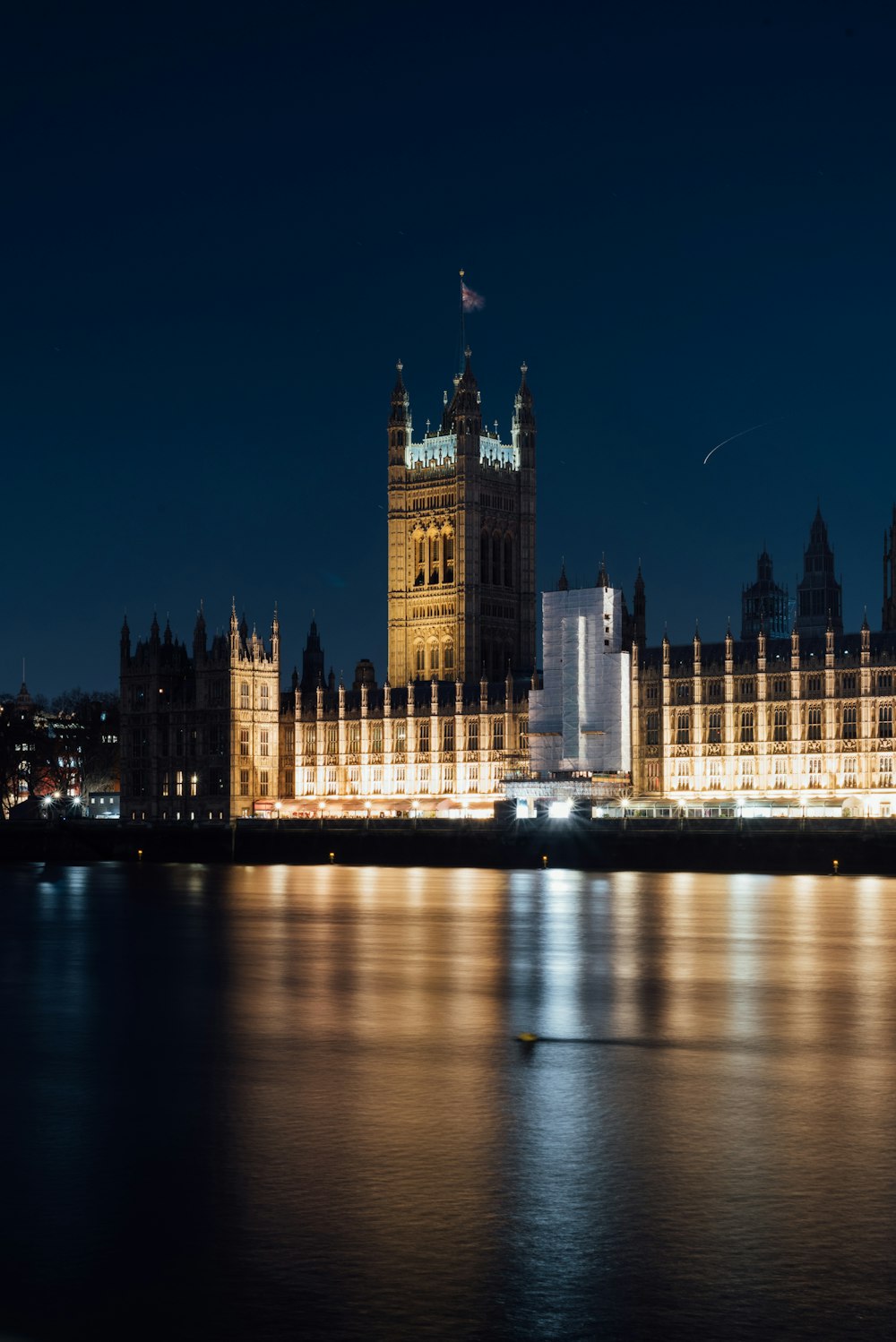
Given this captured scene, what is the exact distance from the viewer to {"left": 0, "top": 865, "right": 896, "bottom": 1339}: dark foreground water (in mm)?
14906

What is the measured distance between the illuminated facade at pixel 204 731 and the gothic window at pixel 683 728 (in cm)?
3241

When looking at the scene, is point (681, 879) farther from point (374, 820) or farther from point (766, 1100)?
point (766, 1100)

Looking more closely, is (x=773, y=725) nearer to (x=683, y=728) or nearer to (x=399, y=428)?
(x=683, y=728)

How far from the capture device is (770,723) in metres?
108

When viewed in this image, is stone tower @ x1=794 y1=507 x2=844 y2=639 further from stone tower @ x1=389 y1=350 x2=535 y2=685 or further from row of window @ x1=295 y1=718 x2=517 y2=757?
row of window @ x1=295 y1=718 x2=517 y2=757

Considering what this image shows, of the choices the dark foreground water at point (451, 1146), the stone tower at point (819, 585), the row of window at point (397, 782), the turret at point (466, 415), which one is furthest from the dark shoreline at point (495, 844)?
the stone tower at point (819, 585)

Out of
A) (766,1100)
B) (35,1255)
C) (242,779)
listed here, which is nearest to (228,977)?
(766,1100)

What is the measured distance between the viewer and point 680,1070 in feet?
86.1

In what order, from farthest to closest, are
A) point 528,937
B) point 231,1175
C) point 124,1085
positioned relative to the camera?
point 528,937
point 124,1085
point 231,1175

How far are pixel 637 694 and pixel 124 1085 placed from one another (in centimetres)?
9016

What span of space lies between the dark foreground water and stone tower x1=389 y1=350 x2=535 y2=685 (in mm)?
95379

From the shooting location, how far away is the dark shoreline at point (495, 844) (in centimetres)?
9262

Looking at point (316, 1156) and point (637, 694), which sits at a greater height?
point (637, 694)

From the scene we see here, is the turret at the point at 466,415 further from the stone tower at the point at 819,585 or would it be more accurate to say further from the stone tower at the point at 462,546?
the stone tower at the point at 819,585
